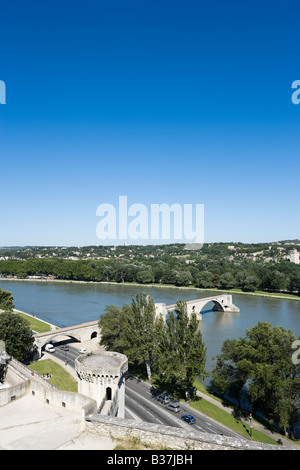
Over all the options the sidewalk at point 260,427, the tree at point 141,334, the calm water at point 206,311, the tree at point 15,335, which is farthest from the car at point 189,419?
the tree at point 15,335

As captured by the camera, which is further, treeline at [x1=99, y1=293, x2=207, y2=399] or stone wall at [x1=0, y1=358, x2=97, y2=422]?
treeline at [x1=99, y1=293, x2=207, y2=399]

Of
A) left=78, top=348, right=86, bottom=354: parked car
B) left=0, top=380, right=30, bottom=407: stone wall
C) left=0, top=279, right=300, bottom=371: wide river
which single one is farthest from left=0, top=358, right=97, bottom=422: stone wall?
left=78, top=348, right=86, bottom=354: parked car

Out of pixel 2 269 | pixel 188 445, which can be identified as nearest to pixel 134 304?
pixel 188 445

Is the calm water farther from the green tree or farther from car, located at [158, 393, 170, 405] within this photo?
car, located at [158, 393, 170, 405]

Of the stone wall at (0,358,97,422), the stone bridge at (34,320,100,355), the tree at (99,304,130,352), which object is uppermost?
the stone wall at (0,358,97,422)

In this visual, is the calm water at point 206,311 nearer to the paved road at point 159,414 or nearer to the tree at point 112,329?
the paved road at point 159,414
